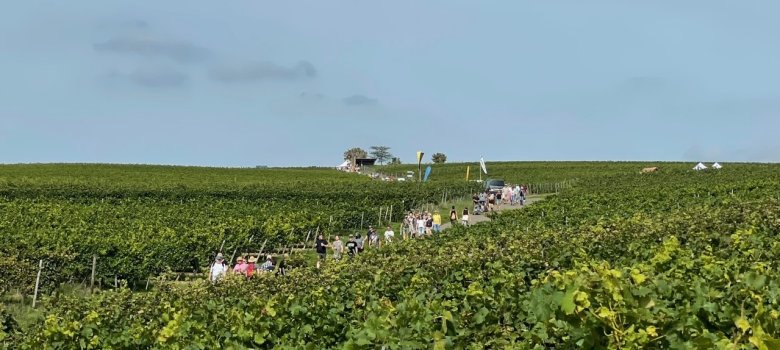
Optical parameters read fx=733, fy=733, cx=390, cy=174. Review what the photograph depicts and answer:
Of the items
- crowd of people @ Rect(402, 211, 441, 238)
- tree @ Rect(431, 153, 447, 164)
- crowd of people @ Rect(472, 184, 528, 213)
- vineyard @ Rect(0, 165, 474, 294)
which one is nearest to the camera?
vineyard @ Rect(0, 165, 474, 294)

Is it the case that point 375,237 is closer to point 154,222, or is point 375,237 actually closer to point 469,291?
point 154,222

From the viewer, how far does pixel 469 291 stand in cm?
847

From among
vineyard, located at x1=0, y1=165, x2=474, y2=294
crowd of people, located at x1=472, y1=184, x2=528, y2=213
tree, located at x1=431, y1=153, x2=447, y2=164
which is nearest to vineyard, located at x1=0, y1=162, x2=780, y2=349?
vineyard, located at x1=0, y1=165, x2=474, y2=294

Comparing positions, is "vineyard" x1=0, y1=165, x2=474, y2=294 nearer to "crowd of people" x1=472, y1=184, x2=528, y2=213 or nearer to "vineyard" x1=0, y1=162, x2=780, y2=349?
"vineyard" x1=0, y1=162, x2=780, y2=349

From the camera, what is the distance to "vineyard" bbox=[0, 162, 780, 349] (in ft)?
15.8

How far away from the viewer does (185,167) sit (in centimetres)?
9294

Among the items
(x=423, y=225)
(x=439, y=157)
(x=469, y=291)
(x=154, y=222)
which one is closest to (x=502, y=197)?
(x=423, y=225)

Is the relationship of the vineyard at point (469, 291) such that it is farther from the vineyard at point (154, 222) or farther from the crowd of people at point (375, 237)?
the crowd of people at point (375, 237)

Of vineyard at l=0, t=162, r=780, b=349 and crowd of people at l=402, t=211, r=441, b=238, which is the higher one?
vineyard at l=0, t=162, r=780, b=349

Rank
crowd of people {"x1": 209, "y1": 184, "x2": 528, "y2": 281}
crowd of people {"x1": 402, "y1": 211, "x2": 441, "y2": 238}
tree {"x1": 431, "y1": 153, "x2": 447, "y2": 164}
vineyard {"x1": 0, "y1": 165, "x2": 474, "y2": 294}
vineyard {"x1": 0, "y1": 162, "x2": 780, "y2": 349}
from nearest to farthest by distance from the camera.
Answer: vineyard {"x1": 0, "y1": 162, "x2": 780, "y2": 349}
crowd of people {"x1": 209, "y1": 184, "x2": 528, "y2": 281}
vineyard {"x1": 0, "y1": 165, "x2": 474, "y2": 294}
crowd of people {"x1": 402, "y1": 211, "x2": 441, "y2": 238}
tree {"x1": 431, "y1": 153, "x2": 447, "y2": 164}

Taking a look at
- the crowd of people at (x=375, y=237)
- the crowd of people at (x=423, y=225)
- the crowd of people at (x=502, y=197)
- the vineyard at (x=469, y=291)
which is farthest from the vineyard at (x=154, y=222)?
the crowd of people at (x=502, y=197)

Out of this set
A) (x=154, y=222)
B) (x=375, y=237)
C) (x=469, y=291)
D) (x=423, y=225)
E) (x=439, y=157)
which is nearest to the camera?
(x=469, y=291)

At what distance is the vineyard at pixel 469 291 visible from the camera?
15.8 ft

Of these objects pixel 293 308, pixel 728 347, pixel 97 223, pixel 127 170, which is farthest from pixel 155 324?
pixel 127 170
